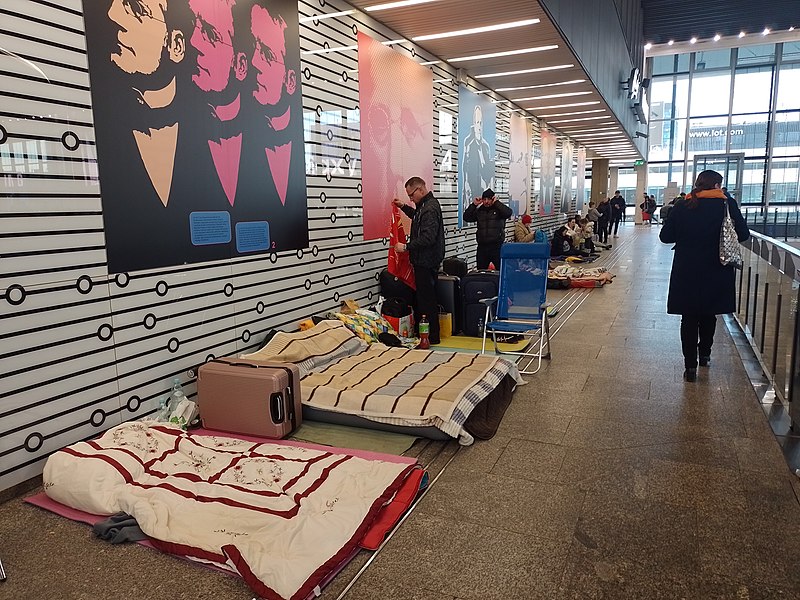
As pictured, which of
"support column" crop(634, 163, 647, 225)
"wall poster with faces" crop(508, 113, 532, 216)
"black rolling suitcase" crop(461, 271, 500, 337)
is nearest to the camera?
"black rolling suitcase" crop(461, 271, 500, 337)

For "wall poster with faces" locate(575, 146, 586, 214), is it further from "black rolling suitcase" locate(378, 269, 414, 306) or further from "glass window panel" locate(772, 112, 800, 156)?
"black rolling suitcase" locate(378, 269, 414, 306)

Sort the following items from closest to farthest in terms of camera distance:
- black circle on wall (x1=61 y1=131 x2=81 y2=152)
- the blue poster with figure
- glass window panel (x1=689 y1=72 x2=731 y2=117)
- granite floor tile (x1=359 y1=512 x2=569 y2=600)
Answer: granite floor tile (x1=359 y1=512 x2=569 y2=600) < black circle on wall (x1=61 y1=131 x2=81 y2=152) < the blue poster with figure < glass window panel (x1=689 y1=72 x2=731 y2=117)

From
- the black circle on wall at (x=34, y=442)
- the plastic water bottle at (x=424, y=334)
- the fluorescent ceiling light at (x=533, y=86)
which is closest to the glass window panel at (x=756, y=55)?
the fluorescent ceiling light at (x=533, y=86)

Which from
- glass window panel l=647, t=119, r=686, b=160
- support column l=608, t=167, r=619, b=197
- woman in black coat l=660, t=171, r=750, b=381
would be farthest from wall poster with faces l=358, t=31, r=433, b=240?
support column l=608, t=167, r=619, b=197

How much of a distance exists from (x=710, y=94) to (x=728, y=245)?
83.6ft

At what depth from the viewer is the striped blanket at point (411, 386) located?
3.58 metres

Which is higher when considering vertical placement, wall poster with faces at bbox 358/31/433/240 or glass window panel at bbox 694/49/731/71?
glass window panel at bbox 694/49/731/71

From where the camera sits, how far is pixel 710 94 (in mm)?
25531

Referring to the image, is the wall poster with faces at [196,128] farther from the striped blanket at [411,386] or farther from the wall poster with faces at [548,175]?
the wall poster with faces at [548,175]

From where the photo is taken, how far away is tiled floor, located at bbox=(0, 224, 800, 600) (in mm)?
2199

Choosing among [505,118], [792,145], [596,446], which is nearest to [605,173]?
[792,145]

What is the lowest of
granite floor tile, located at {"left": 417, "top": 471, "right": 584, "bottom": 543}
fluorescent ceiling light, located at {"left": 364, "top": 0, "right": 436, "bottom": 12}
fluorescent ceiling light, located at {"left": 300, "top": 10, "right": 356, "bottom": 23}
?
granite floor tile, located at {"left": 417, "top": 471, "right": 584, "bottom": 543}

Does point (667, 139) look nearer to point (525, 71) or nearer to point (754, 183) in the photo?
point (754, 183)

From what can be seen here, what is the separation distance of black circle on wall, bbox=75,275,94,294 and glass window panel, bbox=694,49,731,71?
2860cm
